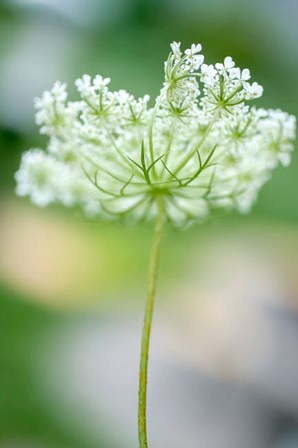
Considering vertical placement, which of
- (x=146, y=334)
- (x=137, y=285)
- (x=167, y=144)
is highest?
(x=137, y=285)

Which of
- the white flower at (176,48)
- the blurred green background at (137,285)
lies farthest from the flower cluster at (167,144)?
the blurred green background at (137,285)

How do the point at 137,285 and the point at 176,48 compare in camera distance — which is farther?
the point at 137,285

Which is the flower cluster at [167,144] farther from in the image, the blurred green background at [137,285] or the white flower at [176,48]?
the blurred green background at [137,285]

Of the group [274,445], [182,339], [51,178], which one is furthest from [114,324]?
[51,178]

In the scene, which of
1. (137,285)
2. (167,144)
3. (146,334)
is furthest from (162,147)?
(137,285)

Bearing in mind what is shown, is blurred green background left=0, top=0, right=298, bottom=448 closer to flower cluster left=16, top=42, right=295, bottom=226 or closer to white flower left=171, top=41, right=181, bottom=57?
flower cluster left=16, top=42, right=295, bottom=226

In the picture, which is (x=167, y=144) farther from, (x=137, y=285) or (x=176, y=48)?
(x=137, y=285)

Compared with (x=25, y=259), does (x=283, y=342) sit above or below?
below

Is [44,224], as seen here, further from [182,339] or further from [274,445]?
[274,445]
